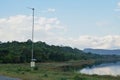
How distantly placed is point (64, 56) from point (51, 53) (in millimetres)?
19354

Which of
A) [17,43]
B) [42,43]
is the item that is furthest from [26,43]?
[42,43]

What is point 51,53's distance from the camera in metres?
141

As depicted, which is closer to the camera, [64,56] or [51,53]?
[51,53]

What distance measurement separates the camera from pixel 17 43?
161 metres

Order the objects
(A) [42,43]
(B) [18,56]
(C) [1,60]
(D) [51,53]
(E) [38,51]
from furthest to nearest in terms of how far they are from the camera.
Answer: (A) [42,43]
(D) [51,53]
(E) [38,51]
(B) [18,56]
(C) [1,60]

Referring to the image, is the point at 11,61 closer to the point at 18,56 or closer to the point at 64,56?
the point at 18,56

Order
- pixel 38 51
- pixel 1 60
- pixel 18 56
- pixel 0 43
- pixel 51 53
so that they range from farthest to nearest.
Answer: pixel 0 43
pixel 51 53
pixel 38 51
pixel 18 56
pixel 1 60

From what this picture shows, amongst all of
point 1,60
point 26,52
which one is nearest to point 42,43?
point 26,52

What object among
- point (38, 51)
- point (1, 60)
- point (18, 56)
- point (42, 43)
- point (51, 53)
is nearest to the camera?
point (1, 60)

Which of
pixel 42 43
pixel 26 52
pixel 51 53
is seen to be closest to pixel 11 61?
pixel 26 52

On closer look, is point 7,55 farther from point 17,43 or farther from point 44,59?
point 17,43

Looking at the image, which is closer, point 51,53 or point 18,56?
point 18,56

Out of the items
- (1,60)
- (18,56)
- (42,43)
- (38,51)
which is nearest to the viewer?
(1,60)

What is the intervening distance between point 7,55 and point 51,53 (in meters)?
35.3
